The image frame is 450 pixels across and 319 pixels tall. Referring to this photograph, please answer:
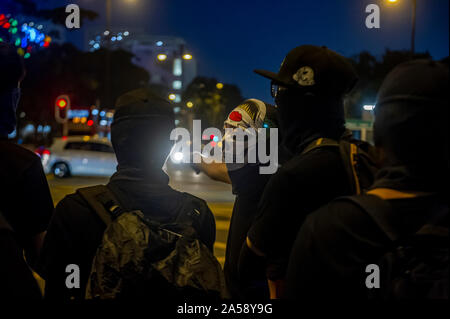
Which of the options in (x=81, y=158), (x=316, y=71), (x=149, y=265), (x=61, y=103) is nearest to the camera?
(x=149, y=265)

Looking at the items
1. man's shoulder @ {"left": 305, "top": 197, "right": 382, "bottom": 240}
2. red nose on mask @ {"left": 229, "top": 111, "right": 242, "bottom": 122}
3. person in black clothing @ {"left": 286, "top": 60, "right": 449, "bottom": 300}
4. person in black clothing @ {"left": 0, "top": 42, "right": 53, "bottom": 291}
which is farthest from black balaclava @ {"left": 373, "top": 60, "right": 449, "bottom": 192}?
red nose on mask @ {"left": 229, "top": 111, "right": 242, "bottom": 122}

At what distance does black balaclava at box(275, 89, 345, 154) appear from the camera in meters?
2.35

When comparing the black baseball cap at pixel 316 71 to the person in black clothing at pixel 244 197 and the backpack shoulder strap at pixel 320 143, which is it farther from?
the person in black clothing at pixel 244 197

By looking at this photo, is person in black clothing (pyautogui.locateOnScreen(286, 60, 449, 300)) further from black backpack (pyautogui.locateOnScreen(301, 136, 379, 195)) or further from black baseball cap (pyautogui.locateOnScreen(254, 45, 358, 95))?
black baseball cap (pyautogui.locateOnScreen(254, 45, 358, 95))

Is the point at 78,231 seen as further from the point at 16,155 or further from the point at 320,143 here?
the point at 320,143

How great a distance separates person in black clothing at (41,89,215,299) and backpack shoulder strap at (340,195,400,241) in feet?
3.22

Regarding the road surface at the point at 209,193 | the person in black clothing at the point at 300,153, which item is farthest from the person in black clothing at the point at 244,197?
the road surface at the point at 209,193

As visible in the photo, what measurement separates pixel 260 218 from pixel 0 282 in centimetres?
110

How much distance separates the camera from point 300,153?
93.2 inches

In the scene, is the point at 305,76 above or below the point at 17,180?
above

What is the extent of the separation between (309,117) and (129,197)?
0.88 m

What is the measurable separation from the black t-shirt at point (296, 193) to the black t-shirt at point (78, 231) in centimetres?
43

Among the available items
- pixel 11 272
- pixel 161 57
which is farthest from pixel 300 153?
pixel 161 57
